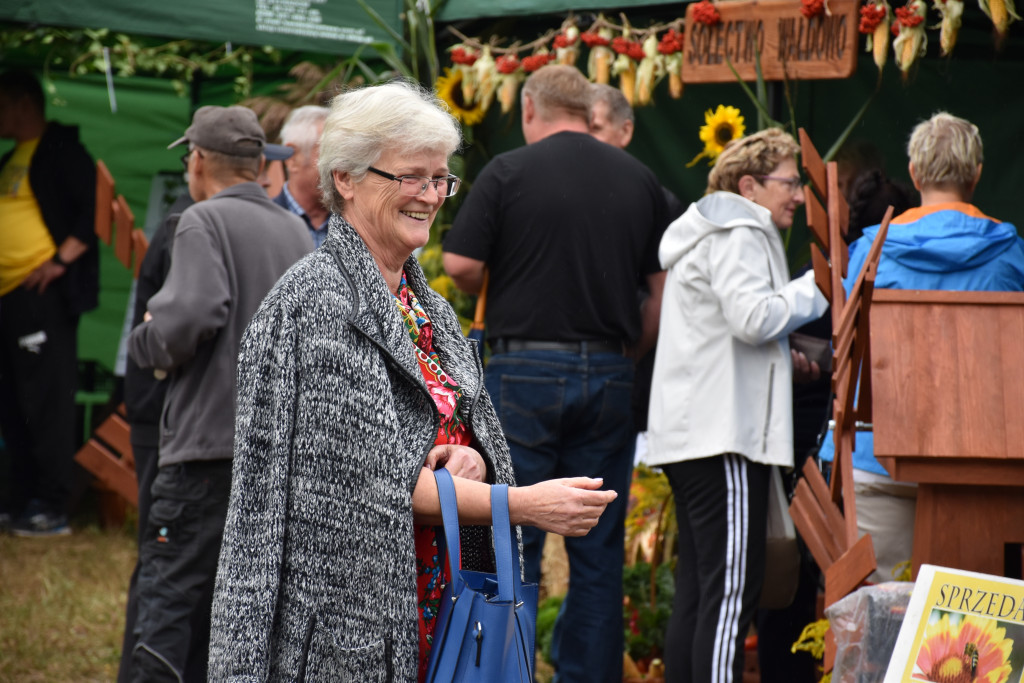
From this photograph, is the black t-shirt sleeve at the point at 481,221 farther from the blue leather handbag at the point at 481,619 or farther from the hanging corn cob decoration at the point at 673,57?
the blue leather handbag at the point at 481,619

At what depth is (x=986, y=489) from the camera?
9.08 ft

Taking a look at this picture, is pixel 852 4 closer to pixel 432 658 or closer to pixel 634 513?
pixel 634 513

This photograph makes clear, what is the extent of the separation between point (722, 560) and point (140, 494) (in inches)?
69.2

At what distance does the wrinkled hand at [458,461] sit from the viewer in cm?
Answer: 198

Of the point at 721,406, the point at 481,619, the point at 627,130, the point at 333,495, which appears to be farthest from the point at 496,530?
the point at 627,130

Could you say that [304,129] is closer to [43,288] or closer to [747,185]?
[747,185]

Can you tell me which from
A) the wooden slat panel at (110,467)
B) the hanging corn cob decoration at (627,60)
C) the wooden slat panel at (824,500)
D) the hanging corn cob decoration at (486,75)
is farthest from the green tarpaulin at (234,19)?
the wooden slat panel at (824,500)

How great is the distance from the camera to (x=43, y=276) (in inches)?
246

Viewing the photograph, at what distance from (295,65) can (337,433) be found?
506 centimetres

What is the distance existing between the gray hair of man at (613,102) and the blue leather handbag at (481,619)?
9.32 ft

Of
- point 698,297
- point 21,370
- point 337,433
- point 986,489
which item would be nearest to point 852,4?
point 698,297

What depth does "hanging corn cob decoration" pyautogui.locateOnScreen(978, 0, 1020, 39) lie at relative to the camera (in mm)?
3689

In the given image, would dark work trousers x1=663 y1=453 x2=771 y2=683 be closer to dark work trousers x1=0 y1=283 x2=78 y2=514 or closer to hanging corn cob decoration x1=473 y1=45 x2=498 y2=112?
hanging corn cob decoration x1=473 y1=45 x2=498 y2=112

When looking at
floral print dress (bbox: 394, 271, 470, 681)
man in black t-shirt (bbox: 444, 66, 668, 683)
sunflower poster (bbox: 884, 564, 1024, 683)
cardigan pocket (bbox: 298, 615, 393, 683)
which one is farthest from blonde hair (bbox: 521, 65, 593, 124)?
cardigan pocket (bbox: 298, 615, 393, 683)
